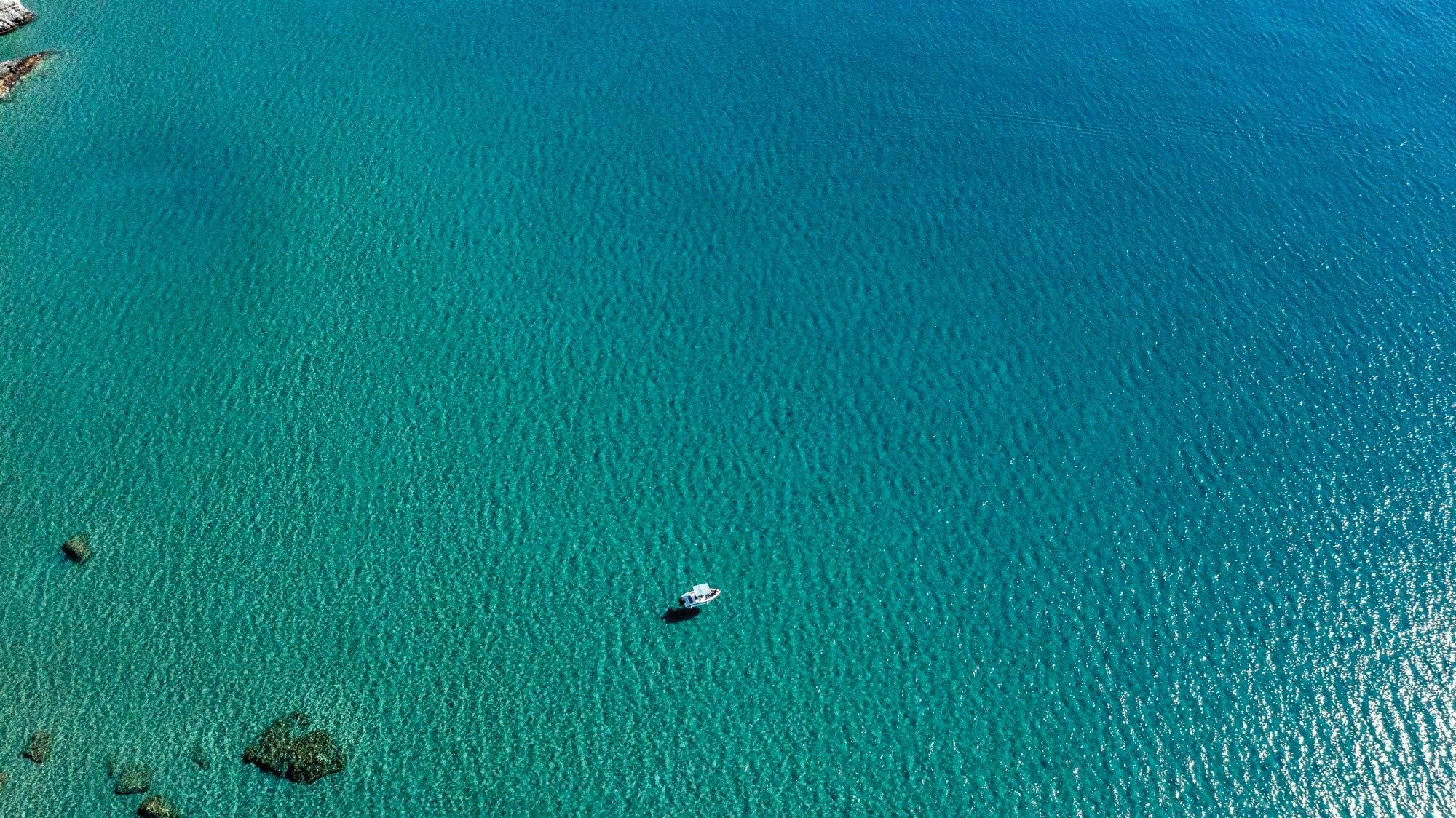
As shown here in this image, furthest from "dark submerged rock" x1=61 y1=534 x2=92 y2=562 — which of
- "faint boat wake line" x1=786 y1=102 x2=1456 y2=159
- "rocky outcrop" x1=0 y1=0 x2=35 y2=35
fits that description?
"faint boat wake line" x1=786 y1=102 x2=1456 y2=159

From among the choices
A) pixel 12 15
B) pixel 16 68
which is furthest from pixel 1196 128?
pixel 12 15

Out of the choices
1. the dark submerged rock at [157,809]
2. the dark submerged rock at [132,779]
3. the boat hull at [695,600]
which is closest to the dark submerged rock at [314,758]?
the dark submerged rock at [157,809]

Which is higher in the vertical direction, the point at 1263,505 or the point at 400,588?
the point at 1263,505

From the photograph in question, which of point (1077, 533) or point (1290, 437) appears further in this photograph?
point (1290, 437)

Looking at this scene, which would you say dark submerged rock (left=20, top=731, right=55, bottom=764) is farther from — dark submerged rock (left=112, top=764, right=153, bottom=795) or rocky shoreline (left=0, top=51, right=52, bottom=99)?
rocky shoreline (left=0, top=51, right=52, bottom=99)

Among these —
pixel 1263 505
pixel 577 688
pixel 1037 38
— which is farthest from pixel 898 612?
pixel 1037 38

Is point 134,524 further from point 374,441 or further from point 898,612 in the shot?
point 898,612

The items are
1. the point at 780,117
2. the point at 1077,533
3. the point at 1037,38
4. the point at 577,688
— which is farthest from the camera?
the point at 1037,38
